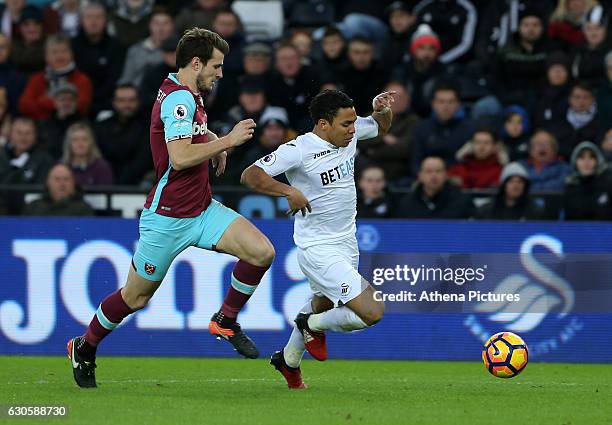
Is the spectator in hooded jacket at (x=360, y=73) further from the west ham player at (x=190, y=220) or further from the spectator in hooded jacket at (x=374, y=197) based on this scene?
the west ham player at (x=190, y=220)

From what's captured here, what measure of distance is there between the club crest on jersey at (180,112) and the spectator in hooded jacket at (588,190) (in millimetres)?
5944

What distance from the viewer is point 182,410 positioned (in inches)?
356

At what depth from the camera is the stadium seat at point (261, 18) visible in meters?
18.2


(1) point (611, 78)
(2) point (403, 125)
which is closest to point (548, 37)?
(1) point (611, 78)

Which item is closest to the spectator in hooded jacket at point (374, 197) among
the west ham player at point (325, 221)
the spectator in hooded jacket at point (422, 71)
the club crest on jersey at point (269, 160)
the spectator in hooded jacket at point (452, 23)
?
the spectator in hooded jacket at point (422, 71)

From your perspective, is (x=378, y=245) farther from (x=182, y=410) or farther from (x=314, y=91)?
(x=182, y=410)

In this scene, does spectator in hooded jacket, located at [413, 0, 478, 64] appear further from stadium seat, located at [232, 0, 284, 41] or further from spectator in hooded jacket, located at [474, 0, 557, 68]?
stadium seat, located at [232, 0, 284, 41]

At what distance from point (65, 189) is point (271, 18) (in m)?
4.84

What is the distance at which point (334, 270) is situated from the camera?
399 inches

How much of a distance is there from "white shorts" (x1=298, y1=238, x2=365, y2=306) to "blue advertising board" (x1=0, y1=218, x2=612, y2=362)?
3.11 meters

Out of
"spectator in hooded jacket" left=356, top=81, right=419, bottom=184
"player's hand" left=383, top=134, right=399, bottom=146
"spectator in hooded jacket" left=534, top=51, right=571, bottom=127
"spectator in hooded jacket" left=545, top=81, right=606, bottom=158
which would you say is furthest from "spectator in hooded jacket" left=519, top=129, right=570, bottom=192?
"player's hand" left=383, top=134, right=399, bottom=146

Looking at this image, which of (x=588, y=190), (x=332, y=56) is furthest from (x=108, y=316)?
(x=332, y=56)

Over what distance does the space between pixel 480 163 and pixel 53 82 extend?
545cm

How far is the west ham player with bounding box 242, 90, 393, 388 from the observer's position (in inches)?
396
